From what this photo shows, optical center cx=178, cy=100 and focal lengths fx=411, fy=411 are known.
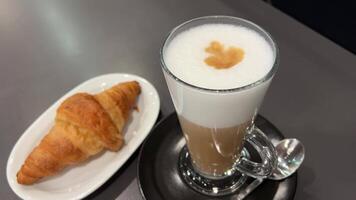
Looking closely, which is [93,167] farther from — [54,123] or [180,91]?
[180,91]

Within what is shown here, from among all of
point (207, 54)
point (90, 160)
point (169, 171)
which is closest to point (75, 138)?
point (90, 160)

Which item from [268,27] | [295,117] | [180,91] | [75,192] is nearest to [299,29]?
[268,27]

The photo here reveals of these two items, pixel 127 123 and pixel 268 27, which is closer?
pixel 127 123

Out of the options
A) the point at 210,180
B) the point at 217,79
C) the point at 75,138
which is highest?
the point at 217,79

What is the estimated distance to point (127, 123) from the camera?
871mm

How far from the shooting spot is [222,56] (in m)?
0.62

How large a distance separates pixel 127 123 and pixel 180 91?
0.97ft

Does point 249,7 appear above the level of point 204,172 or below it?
above

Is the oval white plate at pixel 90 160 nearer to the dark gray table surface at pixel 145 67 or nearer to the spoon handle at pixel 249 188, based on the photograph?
Answer: the dark gray table surface at pixel 145 67

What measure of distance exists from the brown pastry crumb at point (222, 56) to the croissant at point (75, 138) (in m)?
0.27

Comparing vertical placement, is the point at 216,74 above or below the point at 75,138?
above

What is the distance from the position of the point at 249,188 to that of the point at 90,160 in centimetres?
31

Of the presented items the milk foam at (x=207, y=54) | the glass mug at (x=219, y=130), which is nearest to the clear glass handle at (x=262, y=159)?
the glass mug at (x=219, y=130)

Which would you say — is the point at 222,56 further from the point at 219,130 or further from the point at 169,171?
the point at 169,171
